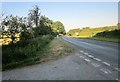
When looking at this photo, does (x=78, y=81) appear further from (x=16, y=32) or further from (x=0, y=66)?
(x=16, y=32)

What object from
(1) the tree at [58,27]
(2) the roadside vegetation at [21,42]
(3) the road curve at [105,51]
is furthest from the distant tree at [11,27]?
(1) the tree at [58,27]

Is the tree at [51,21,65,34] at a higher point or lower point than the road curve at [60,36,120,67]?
higher

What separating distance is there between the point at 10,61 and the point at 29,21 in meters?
26.8

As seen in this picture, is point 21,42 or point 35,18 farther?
point 35,18

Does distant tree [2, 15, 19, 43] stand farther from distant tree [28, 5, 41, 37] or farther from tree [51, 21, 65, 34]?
tree [51, 21, 65, 34]

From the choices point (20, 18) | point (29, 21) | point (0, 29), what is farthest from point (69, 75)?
point (29, 21)

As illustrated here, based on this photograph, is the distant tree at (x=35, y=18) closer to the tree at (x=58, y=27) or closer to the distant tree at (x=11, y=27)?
A: the distant tree at (x=11, y=27)

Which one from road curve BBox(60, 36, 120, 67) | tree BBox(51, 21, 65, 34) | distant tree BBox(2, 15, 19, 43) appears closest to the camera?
road curve BBox(60, 36, 120, 67)

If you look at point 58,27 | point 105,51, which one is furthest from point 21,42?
point 58,27

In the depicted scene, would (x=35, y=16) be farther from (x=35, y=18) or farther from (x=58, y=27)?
(x=58, y=27)

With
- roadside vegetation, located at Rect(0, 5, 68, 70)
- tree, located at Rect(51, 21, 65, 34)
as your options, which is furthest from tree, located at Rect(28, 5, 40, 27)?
tree, located at Rect(51, 21, 65, 34)

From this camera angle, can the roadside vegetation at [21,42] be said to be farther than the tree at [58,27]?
No

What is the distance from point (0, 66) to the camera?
39.1 ft

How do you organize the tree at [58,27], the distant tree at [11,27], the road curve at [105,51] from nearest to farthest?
the road curve at [105,51] → the distant tree at [11,27] → the tree at [58,27]
